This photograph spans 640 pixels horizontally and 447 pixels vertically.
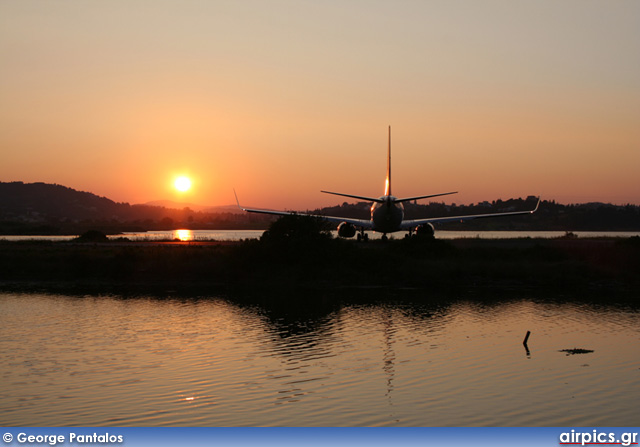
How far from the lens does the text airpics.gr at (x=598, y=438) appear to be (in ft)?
59.9

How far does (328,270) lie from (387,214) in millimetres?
12453

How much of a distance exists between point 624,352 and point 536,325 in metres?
7.62

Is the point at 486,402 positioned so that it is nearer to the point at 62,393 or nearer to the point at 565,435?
the point at 565,435

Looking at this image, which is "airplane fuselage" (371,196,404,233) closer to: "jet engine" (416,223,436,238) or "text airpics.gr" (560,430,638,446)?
"jet engine" (416,223,436,238)

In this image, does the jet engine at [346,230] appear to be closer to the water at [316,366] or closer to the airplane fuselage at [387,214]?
the airplane fuselage at [387,214]

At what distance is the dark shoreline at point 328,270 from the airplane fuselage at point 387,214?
3.80 metres

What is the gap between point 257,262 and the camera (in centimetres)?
6147

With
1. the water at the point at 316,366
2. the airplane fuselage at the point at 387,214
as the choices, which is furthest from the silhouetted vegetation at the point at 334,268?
the water at the point at 316,366

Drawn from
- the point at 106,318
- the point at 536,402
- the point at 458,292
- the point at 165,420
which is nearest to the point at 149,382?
the point at 165,420

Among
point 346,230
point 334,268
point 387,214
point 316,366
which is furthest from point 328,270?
point 316,366

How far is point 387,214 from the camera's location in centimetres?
6950

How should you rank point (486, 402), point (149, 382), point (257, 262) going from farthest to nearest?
point (257, 262) < point (149, 382) < point (486, 402)

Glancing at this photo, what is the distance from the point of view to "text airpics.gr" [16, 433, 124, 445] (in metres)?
17.2

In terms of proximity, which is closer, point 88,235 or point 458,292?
point 458,292
